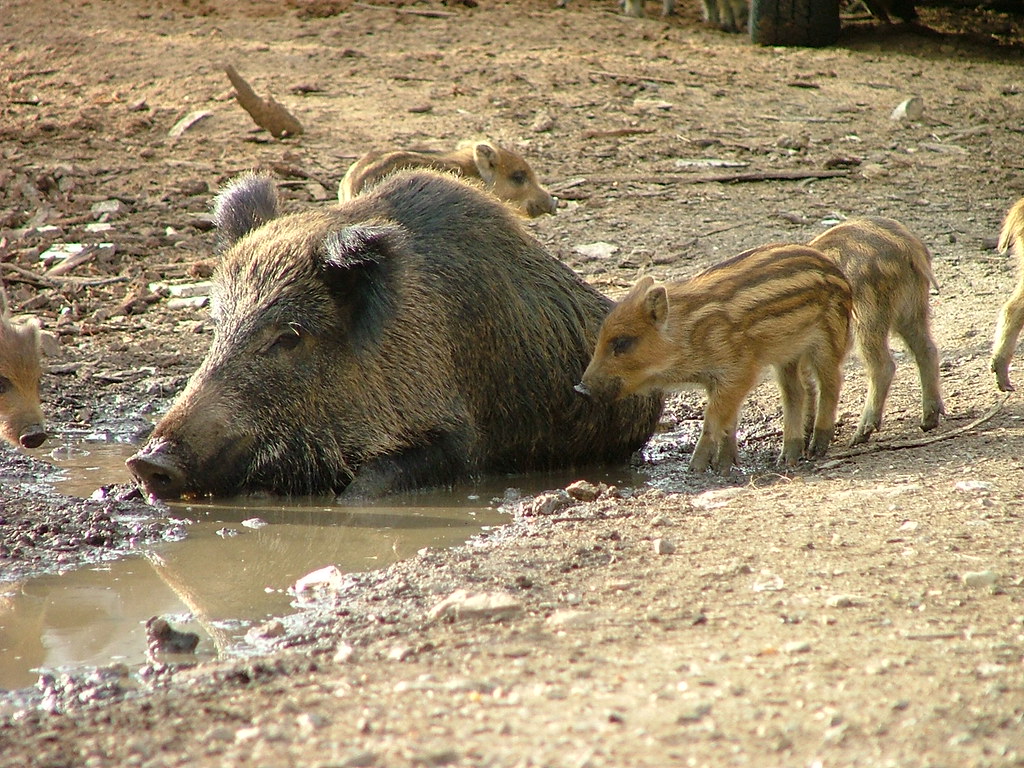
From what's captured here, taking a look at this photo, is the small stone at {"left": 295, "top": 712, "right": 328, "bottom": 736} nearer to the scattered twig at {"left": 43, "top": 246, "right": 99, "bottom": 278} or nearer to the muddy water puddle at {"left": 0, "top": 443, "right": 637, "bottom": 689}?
the muddy water puddle at {"left": 0, "top": 443, "right": 637, "bottom": 689}

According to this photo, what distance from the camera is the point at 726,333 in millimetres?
5832

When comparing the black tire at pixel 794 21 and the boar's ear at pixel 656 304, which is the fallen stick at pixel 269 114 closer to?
the black tire at pixel 794 21

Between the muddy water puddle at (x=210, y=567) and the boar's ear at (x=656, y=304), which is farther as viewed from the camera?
the boar's ear at (x=656, y=304)

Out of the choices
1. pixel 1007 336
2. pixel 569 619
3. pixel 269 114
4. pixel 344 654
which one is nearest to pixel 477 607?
pixel 569 619

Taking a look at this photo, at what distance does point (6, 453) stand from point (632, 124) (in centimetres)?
724

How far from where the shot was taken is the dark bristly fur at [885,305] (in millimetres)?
6148

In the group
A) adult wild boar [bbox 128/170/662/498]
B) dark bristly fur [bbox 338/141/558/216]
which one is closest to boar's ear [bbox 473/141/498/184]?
dark bristly fur [bbox 338/141/558/216]

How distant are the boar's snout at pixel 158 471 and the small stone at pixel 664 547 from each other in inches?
82.3

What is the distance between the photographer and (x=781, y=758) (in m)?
2.81

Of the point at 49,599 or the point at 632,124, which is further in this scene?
the point at 632,124

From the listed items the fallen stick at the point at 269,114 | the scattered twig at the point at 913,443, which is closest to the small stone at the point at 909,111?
the fallen stick at the point at 269,114

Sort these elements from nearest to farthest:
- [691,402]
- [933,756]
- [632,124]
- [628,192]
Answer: [933,756]
[691,402]
[628,192]
[632,124]

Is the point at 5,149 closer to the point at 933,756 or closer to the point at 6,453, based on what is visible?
the point at 6,453

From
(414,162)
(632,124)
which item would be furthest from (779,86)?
(414,162)
